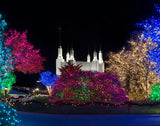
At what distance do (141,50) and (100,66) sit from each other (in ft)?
95.9

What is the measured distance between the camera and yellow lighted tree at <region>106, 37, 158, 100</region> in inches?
791

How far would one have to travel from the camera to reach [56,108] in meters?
14.0

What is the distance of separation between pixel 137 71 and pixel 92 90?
6757 millimetres

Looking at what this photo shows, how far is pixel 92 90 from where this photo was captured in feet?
52.5

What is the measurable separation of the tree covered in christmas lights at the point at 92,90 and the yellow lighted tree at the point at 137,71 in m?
4.74

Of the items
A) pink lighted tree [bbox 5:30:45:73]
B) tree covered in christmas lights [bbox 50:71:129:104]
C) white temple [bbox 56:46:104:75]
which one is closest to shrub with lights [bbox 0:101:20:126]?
tree covered in christmas lights [bbox 50:71:129:104]

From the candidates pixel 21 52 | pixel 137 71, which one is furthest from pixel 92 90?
pixel 21 52

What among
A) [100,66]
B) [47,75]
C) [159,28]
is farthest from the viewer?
[100,66]

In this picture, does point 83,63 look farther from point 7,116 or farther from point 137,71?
point 7,116

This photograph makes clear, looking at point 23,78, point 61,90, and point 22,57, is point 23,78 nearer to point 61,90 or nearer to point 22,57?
point 22,57

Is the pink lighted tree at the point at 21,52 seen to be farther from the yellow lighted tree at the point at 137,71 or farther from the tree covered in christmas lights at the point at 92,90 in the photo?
the yellow lighted tree at the point at 137,71

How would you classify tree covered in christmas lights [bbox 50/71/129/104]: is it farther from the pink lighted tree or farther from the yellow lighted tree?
the pink lighted tree

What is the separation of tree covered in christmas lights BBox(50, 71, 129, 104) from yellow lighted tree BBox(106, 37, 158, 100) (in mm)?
4739

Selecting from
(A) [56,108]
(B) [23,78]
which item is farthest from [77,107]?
(B) [23,78]
